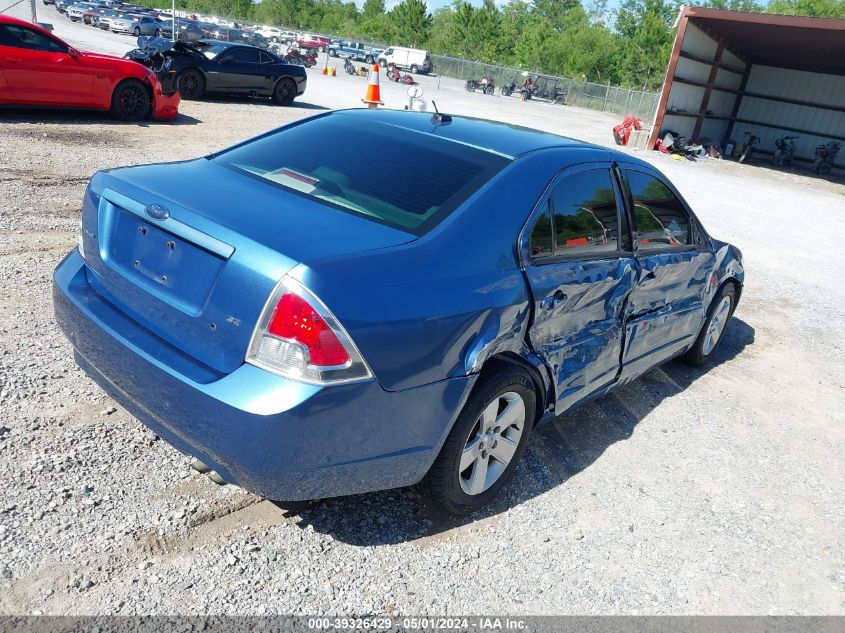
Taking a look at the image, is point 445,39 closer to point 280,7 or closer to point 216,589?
point 280,7

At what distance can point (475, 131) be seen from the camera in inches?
147

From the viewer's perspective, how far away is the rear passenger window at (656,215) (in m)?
4.07

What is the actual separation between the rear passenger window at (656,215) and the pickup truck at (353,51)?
163ft

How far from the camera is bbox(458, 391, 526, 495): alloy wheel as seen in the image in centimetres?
307

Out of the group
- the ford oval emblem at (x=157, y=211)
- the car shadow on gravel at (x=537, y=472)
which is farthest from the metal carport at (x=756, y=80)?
the ford oval emblem at (x=157, y=211)

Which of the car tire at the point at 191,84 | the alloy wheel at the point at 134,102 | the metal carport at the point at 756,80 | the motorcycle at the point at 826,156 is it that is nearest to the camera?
the alloy wheel at the point at 134,102

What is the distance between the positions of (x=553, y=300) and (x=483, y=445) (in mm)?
756

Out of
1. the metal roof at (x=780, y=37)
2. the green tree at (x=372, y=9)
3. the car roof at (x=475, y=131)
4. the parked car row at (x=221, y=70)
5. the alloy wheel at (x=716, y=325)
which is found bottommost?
the alloy wheel at (x=716, y=325)

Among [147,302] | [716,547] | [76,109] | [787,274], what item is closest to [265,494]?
[147,302]

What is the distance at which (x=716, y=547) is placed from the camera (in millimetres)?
3377

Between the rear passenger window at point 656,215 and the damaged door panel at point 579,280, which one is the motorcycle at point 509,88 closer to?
the rear passenger window at point 656,215

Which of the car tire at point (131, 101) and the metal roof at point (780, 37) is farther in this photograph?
the metal roof at point (780, 37)

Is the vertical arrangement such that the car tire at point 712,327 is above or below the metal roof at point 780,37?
below

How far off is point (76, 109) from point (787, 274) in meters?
11.2
